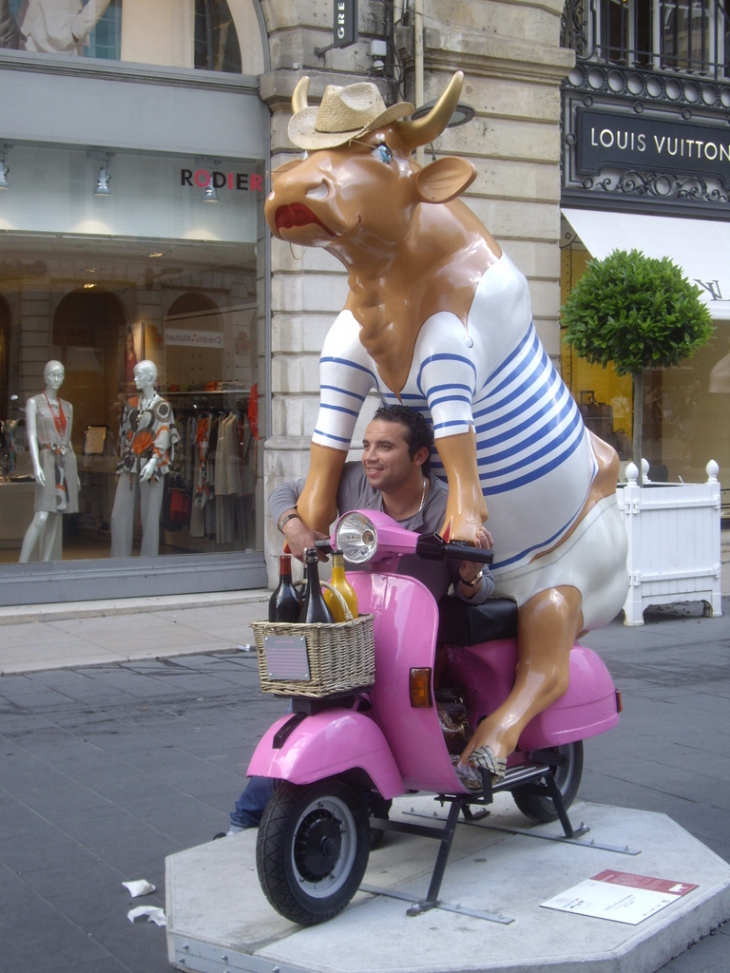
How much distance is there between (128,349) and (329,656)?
25.2 ft

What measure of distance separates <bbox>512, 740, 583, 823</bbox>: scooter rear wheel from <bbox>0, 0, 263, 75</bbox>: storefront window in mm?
7901

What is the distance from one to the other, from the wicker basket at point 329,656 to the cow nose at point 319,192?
1317 mm

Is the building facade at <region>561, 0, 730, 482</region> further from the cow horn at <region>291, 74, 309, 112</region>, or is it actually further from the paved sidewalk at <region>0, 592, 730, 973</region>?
the cow horn at <region>291, 74, 309, 112</region>

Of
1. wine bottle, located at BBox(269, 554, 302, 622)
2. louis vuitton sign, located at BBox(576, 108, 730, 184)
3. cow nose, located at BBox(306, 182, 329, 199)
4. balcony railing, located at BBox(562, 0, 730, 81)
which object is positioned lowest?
wine bottle, located at BBox(269, 554, 302, 622)

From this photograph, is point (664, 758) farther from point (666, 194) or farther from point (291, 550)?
point (666, 194)

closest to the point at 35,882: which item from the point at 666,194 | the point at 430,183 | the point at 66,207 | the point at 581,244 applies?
the point at 430,183

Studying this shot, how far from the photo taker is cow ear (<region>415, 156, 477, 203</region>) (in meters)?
3.87

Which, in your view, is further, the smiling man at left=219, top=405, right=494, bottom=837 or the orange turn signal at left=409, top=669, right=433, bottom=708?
the smiling man at left=219, top=405, right=494, bottom=837

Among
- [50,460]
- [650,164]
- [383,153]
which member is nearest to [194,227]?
[50,460]

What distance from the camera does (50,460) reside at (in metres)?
10.4

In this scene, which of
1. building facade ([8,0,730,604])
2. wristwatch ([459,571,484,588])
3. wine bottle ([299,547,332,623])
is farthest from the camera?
building facade ([8,0,730,604])

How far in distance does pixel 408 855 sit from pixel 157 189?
26.0 feet

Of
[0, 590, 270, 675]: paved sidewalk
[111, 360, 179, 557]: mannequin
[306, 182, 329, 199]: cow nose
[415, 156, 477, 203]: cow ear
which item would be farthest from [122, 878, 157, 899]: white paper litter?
[111, 360, 179, 557]: mannequin

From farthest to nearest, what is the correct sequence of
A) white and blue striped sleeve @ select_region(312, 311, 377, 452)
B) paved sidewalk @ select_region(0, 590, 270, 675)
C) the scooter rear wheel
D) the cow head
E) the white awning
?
the white awning → paved sidewalk @ select_region(0, 590, 270, 675) → the scooter rear wheel → white and blue striped sleeve @ select_region(312, 311, 377, 452) → the cow head
